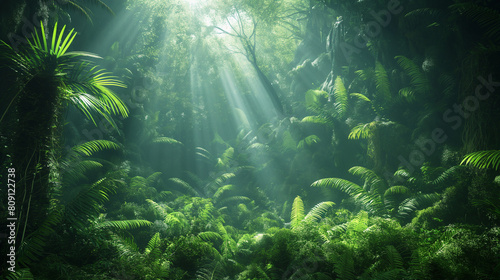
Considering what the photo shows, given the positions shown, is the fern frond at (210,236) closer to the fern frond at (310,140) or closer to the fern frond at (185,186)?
the fern frond at (185,186)

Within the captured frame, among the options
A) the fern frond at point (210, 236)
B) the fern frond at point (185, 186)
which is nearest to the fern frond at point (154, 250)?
the fern frond at point (210, 236)

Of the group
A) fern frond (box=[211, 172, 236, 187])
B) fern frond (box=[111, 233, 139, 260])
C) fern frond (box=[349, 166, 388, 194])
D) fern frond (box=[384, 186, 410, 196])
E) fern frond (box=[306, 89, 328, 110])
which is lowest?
fern frond (box=[111, 233, 139, 260])

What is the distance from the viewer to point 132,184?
798cm

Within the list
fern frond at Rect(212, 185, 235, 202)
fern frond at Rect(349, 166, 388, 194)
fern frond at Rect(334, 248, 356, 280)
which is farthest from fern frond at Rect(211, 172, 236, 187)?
fern frond at Rect(334, 248, 356, 280)

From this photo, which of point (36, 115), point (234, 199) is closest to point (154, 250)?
point (36, 115)

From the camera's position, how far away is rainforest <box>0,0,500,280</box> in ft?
11.3

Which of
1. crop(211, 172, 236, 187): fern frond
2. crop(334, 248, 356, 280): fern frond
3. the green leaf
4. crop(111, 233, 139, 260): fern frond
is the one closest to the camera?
crop(334, 248, 356, 280): fern frond

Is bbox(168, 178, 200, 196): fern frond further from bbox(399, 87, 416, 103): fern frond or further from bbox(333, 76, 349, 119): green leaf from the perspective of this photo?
bbox(399, 87, 416, 103): fern frond

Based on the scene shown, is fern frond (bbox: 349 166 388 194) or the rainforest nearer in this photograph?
the rainforest

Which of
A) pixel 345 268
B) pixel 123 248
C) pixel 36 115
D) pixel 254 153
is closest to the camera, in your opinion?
pixel 345 268

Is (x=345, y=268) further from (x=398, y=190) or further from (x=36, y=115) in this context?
(x=36, y=115)

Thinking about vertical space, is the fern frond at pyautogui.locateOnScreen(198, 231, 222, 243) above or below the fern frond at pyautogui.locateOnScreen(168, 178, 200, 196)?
below

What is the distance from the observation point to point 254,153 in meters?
12.2

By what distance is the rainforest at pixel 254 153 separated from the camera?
11.3 feet
